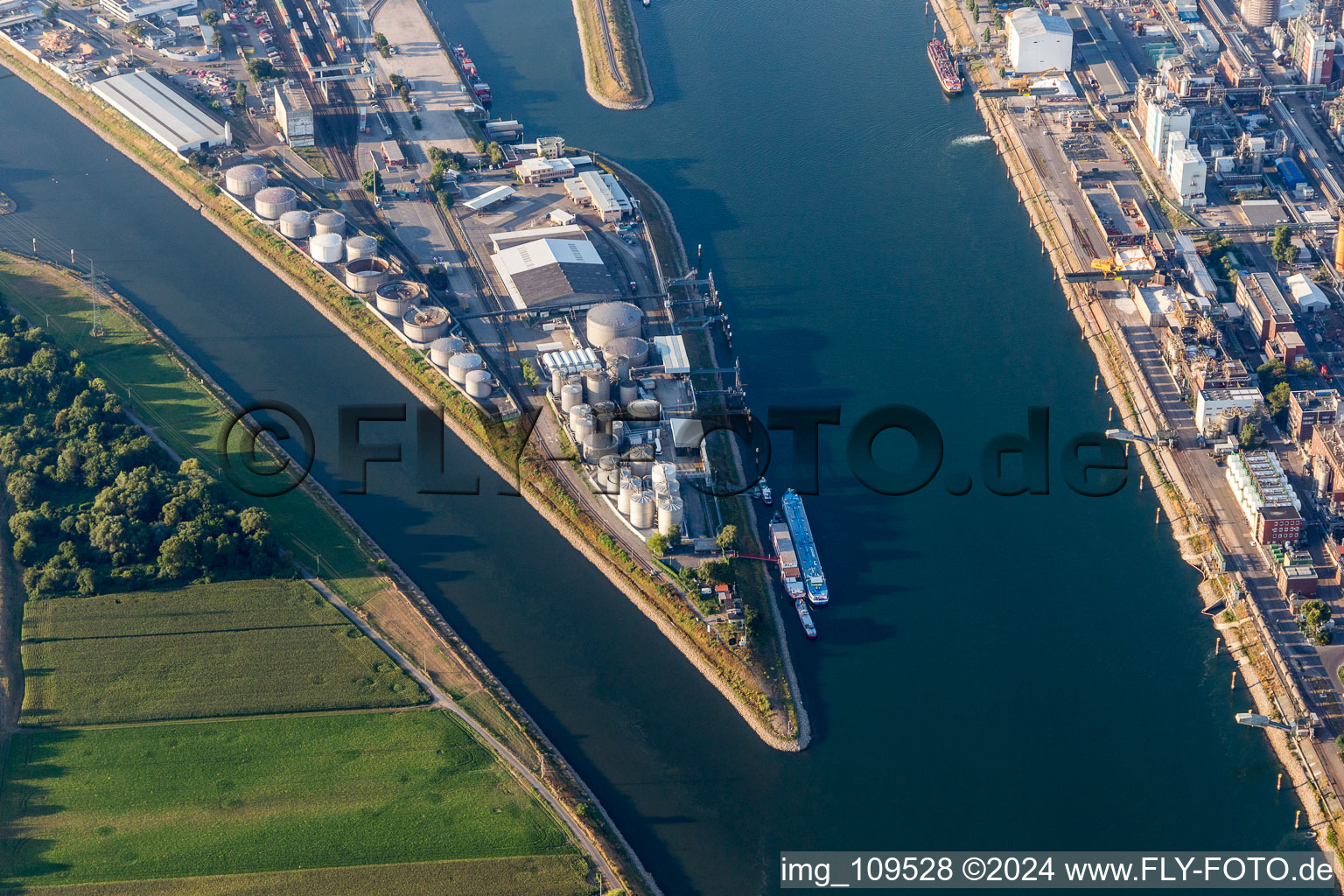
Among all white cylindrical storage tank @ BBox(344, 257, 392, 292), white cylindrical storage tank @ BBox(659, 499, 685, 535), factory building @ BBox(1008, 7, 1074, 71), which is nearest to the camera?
white cylindrical storage tank @ BBox(659, 499, 685, 535)

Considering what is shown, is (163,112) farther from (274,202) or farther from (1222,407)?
(1222,407)

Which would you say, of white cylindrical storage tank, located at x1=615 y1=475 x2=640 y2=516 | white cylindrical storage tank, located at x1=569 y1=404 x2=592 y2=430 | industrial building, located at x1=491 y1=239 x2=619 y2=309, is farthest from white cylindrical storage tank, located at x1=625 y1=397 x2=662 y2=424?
industrial building, located at x1=491 y1=239 x2=619 y2=309

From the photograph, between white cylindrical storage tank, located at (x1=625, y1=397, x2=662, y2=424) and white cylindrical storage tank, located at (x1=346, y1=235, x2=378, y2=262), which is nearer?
white cylindrical storage tank, located at (x1=625, y1=397, x2=662, y2=424)

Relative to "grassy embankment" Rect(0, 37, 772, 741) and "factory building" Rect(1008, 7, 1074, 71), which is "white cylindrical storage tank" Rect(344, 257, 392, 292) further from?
"factory building" Rect(1008, 7, 1074, 71)

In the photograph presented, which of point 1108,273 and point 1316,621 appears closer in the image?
point 1316,621

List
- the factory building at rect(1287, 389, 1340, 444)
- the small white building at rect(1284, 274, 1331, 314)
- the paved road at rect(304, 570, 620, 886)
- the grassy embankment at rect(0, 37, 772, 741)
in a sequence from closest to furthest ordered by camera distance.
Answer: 1. the paved road at rect(304, 570, 620, 886)
2. the grassy embankment at rect(0, 37, 772, 741)
3. the factory building at rect(1287, 389, 1340, 444)
4. the small white building at rect(1284, 274, 1331, 314)

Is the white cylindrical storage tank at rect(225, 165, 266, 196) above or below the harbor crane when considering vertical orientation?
above

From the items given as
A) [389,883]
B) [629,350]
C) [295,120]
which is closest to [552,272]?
[629,350]
